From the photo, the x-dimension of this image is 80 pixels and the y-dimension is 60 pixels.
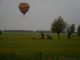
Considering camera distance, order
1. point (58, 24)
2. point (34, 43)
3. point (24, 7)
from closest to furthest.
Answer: point (34, 43)
point (24, 7)
point (58, 24)

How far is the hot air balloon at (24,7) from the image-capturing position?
52.9 ft

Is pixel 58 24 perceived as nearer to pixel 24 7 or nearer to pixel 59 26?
pixel 59 26

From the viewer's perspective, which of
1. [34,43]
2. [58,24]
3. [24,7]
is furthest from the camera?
[58,24]

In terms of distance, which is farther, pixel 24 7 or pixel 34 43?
pixel 24 7

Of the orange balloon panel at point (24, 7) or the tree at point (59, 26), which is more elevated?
the orange balloon panel at point (24, 7)

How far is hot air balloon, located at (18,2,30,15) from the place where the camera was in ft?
52.9

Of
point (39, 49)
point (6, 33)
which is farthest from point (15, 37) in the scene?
point (39, 49)

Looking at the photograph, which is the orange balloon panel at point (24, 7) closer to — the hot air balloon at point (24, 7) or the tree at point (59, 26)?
Answer: the hot air balloon at point (24, 7)

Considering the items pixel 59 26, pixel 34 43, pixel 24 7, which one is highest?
pixel 24 7

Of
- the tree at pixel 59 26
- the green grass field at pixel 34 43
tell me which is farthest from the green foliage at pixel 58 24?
the green grass field at pixel 34 43

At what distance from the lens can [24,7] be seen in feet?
54.9

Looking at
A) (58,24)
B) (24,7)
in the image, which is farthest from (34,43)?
(58,24)

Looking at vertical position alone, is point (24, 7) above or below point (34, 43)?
above

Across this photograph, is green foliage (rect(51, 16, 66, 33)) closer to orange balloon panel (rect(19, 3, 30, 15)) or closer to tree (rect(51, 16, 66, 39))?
tree (rect(51, 16, 66, 39))
